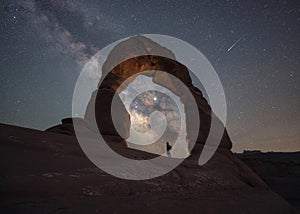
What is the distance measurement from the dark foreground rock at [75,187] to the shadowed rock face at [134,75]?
20.0ft

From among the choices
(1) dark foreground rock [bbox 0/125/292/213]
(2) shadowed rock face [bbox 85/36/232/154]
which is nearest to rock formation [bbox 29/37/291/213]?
(1) dark foreground rock [bbox 0/125/292/213]

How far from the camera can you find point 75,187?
2355 mm

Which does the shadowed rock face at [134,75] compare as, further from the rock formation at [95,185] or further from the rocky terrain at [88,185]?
the rock formation at [95,185]

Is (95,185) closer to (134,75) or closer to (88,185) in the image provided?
(88,185)

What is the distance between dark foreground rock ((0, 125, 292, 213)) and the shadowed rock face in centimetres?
610

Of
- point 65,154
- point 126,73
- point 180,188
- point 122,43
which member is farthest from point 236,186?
point 122,43

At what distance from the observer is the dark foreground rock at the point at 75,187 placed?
6.31ft

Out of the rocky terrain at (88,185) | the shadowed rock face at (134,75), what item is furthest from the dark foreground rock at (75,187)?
the shadowed rock face at (134,75)

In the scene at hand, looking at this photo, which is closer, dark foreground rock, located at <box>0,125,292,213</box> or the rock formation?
dark foreground rock, located at <box>0,125,292,213</box>

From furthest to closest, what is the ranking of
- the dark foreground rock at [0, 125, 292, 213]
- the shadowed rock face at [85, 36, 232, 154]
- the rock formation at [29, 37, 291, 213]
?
the shadowed rock face at [85, 36, 232, 154]
the rock formation at [29, 37, 291, 213]
the dark foreground rock at [0, 125, 292, 213]

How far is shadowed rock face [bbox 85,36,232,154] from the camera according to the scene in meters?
10.4

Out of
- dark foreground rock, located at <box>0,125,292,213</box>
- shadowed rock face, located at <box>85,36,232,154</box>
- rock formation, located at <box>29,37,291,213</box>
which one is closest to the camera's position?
dark foreground rock, located at <box>0,125,292,213</box>

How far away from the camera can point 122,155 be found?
14.4ft

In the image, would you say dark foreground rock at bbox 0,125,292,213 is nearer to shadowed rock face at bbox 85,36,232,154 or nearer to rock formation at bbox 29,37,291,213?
rock formation at bbox 29,37,291,213
